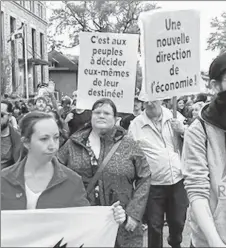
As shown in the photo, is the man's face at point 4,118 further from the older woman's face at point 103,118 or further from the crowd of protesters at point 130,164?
the older woman's face at point 103,118

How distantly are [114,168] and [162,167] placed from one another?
155 cm

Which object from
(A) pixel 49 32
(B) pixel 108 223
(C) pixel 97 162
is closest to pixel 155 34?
(C) pixel 97 162

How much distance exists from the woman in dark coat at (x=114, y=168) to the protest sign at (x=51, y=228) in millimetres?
1282

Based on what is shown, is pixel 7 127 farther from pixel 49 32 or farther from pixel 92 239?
pixel 49 32

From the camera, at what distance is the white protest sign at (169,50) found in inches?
203

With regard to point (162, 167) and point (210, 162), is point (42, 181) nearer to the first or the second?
point (210, 162)

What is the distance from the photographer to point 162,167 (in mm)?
5879

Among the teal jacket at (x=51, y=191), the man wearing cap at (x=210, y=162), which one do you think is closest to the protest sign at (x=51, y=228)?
the teal jacket at (x=51, y=191)

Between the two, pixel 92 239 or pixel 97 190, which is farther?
pixel 97 190

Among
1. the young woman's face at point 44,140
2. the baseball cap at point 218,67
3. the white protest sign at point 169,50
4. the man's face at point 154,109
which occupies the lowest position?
the young woman's face at point 44,140

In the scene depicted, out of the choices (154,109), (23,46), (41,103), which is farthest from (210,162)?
(23,46)

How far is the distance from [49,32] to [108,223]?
23.4ft

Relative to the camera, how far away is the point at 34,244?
2.86 m

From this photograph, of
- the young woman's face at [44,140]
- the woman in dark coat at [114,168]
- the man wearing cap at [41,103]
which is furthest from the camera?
the man wearing cap at [41,103]
